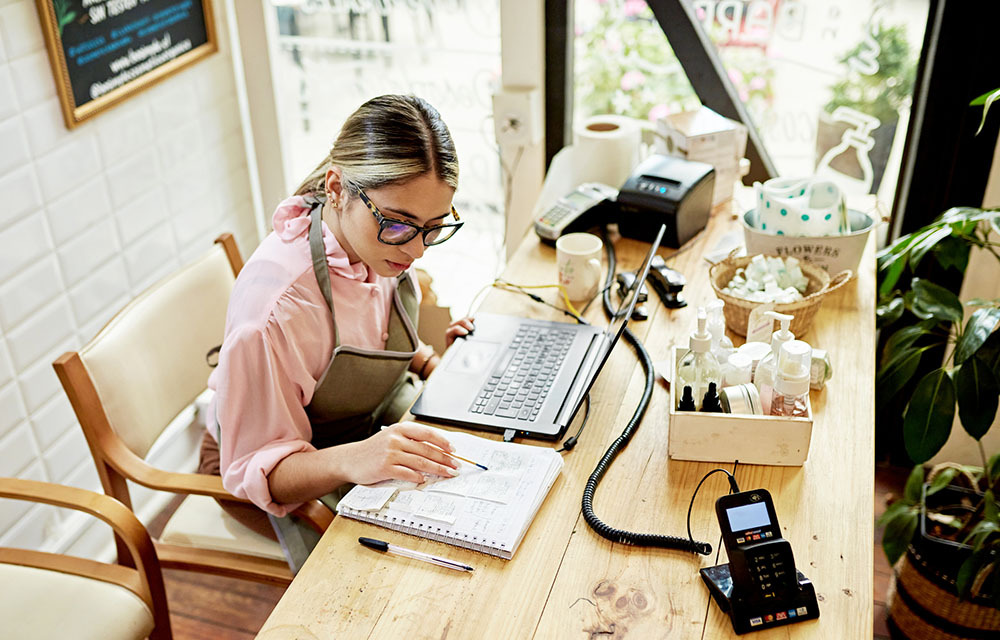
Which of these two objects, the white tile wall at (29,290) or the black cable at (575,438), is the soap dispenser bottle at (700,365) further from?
the white tile wall at (29,290)

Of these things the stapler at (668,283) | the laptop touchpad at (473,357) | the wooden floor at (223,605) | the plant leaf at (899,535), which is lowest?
the wooden floor at (223,605)

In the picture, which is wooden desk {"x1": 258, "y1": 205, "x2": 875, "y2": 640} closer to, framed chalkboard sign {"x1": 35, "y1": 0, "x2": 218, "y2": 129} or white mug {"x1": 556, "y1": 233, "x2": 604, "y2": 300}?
white mug {"x1": 556, "y1": 233, "x2": 604, "y2": 300}

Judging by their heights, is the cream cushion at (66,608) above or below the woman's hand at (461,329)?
below

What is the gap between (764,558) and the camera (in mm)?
1179

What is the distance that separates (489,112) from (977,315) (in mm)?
1530

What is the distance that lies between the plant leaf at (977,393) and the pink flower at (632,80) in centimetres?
126

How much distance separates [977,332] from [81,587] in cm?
172

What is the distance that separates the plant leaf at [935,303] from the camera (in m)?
1.85

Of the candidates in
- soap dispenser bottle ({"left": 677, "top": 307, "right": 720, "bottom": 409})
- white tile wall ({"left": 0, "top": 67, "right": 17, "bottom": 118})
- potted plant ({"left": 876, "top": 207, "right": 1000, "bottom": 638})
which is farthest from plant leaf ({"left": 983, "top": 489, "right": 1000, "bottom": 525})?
white tile wall ({"left": 0, "top": 67, "right": 17, "bottom": 118})

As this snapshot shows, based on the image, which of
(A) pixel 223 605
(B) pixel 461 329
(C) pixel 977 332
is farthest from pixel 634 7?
(A) pixel 223 605

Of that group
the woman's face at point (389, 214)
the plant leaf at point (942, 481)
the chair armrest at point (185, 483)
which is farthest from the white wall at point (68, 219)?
the plant leaf at point (942, 481)

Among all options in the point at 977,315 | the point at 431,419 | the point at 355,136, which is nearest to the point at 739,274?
the point at 977,315

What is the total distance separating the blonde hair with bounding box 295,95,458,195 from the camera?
144 cm

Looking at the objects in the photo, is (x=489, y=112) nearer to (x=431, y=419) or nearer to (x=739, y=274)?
(x=739, y=274)
